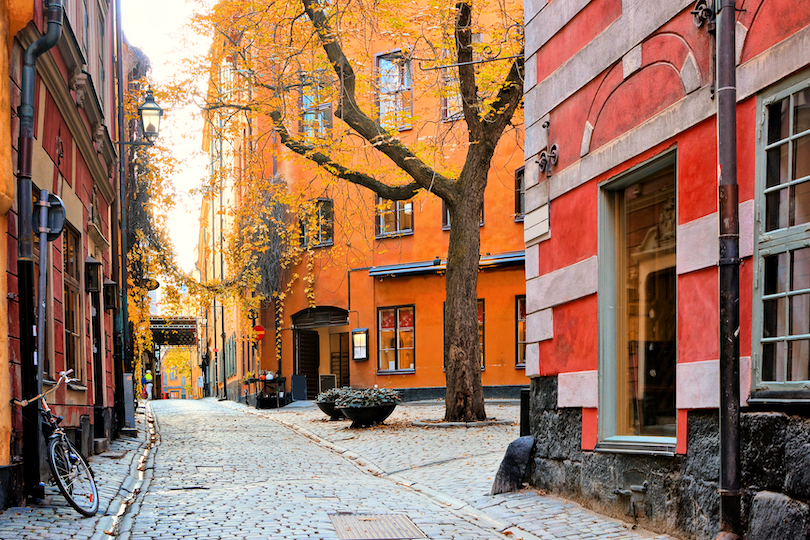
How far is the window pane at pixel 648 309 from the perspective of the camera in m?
7.03

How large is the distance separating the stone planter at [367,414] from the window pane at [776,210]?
39.4 ft

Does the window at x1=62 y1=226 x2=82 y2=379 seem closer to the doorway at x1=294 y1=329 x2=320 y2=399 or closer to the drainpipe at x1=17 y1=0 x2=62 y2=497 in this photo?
the drainpipe at x1=17 y1=0 x2=62 y2=497

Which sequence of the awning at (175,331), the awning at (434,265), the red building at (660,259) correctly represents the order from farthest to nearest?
the awning at (175,331) < the awning at (434,265) < the red building at (660,259)

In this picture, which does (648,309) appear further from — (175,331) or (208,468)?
(175,331)

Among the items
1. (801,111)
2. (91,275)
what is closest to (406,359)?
(91,275)

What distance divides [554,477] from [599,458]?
38.0 inches

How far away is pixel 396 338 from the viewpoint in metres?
27.6

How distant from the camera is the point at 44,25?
8.98m

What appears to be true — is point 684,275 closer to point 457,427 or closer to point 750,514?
point 750,514

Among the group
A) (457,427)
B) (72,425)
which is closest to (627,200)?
(72,425)

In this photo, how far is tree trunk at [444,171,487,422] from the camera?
16.3 meters

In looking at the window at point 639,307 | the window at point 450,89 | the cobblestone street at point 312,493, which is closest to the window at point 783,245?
the window at point 639,307

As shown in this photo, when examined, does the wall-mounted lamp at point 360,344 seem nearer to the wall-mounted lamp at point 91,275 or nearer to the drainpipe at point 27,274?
the wall-mounted lamp at point 91,275

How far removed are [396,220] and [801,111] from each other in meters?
22.6
